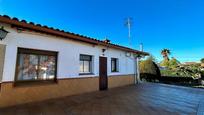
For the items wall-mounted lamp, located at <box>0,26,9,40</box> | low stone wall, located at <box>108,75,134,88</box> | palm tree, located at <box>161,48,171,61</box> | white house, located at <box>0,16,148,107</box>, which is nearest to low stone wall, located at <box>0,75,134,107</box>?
white house, located at <box>0,16,148,107</box>

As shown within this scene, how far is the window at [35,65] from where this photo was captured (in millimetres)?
6070

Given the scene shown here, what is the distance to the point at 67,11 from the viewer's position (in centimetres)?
1323

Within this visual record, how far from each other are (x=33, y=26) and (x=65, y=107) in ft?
10.9

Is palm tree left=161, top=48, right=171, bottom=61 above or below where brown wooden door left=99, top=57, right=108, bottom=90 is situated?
above

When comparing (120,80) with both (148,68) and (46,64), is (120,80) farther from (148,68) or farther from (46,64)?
(148,68)

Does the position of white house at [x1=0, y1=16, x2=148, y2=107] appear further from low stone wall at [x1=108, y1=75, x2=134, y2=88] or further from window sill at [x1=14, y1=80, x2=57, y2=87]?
low stone wall at [x1=108, y1=75, x2=134, y2=88]

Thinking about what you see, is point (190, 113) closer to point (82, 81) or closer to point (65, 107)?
point (65, 107)

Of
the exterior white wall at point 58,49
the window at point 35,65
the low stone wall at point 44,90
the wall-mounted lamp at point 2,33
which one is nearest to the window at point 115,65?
the exterior white wall at point 58,49

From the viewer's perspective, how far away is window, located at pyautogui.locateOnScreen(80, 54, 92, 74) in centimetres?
874

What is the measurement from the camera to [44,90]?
6.57 metres

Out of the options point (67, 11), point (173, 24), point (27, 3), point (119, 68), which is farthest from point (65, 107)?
point (173, 24)

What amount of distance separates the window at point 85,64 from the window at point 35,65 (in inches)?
71.5

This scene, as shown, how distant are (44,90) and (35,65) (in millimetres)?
1186

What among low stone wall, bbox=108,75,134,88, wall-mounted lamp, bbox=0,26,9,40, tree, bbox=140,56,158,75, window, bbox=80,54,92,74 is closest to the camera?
wall-mounted lamp, bbox=0,26,9,40
